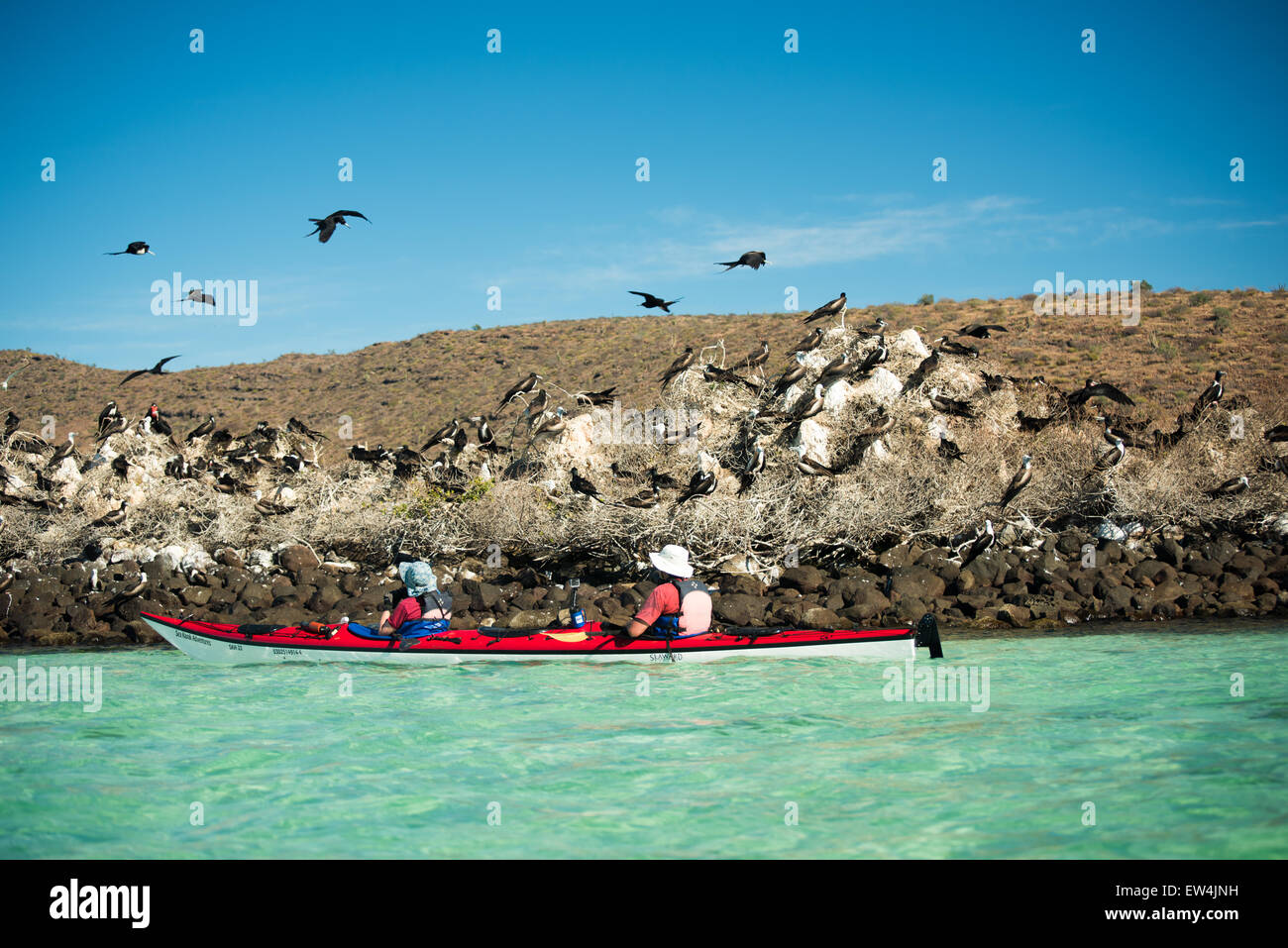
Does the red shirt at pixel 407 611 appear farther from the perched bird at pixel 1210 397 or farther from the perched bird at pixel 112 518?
the perched bird at pixel 1210 397

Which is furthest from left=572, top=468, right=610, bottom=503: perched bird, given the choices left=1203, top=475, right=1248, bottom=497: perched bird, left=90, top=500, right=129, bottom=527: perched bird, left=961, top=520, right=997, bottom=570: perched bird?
left=1203, top=475, right=1248, bottom=497: perched bird

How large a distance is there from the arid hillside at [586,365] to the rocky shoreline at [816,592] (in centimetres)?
1520

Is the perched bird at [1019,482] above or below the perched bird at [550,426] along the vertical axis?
below

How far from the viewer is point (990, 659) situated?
1295cm

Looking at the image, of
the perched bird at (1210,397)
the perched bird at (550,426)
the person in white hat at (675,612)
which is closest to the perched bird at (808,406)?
the perched bird at (550,426)

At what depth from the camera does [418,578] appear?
1208cm

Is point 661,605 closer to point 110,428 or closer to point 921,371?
point 921,371

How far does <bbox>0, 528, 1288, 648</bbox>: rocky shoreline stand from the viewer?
15414 mm

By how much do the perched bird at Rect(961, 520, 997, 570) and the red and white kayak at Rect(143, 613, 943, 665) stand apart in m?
4.97

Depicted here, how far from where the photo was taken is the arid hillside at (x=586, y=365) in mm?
38344
